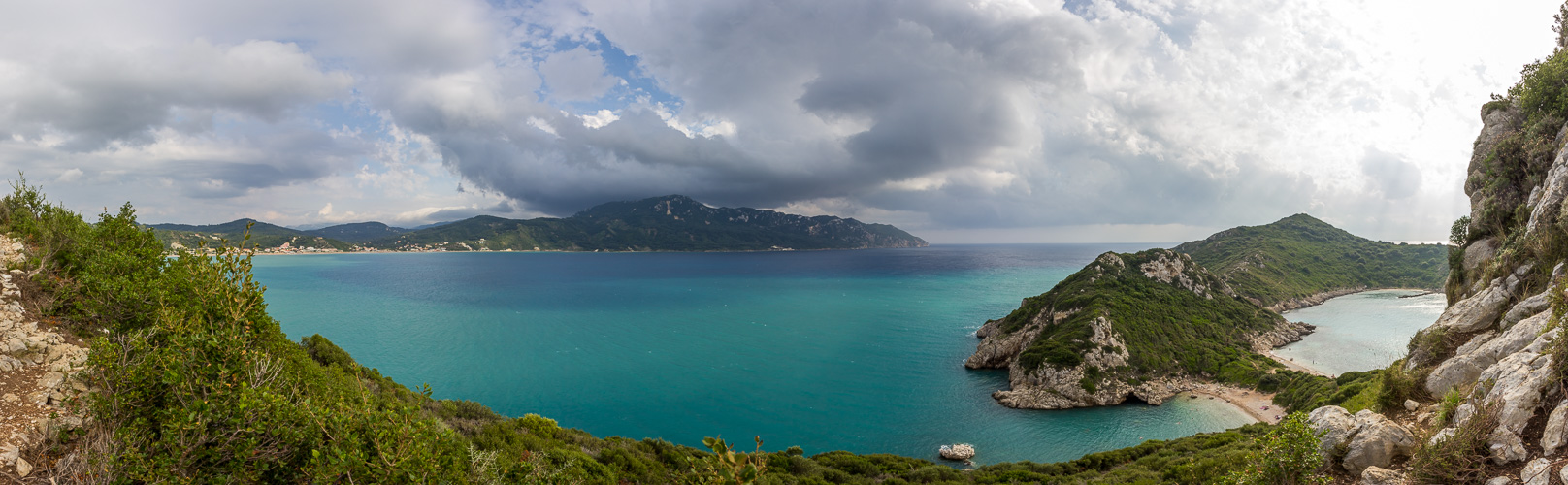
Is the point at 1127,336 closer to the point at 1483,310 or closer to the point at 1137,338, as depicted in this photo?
the point at 1137,338

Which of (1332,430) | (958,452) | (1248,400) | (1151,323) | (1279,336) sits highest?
(1332,430)

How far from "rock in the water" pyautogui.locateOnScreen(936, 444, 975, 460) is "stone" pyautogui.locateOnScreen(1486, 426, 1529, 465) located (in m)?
33.3

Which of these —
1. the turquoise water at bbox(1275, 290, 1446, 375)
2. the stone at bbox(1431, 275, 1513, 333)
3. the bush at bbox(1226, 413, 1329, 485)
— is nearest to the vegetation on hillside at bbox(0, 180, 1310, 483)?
the bush at bbox(1226, 413, 1329, 485)

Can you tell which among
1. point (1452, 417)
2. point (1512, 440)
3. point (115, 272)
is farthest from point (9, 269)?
point (1452, 417)

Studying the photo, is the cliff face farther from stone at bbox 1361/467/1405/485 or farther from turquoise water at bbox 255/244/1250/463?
stone at bbox 1361/467/1405/485

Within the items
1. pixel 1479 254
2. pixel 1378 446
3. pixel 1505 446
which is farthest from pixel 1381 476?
pixel 1479 254

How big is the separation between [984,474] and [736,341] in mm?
51991

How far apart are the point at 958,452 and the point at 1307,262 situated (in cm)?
17248

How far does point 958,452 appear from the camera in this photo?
4162 centimetres

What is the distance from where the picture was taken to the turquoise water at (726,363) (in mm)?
47625

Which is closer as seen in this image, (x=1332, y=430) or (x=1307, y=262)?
(x=1332, y=430)

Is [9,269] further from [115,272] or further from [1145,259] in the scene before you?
[1145,259]

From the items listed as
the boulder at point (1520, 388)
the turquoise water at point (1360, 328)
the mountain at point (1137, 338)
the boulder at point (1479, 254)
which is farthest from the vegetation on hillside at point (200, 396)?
the turquoise water at point (1360, 328)

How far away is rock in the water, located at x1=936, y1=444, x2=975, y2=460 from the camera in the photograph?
41.4 m
